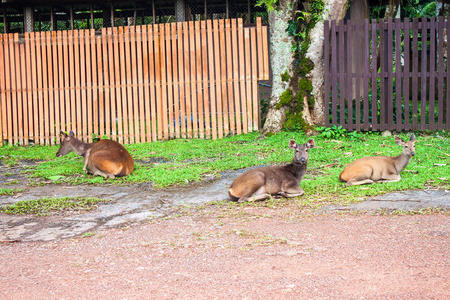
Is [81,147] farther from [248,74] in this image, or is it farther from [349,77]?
[349,77]

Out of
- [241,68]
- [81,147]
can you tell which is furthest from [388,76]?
[81,147]

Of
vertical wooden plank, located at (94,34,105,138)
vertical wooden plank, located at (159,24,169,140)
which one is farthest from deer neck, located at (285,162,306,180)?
vertical wooden plank, located at (94,34,105,138)

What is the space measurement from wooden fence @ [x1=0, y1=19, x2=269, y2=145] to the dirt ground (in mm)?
7004

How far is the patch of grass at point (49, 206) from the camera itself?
803 centimetres

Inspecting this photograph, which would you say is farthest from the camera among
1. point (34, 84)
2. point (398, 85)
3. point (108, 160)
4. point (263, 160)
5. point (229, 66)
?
point (34, 84)

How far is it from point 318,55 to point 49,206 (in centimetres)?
751

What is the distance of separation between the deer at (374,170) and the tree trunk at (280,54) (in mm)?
4824

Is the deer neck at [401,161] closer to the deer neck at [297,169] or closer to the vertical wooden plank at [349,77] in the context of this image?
the deer neck at [297,169]

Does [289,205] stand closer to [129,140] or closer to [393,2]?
[129,140]

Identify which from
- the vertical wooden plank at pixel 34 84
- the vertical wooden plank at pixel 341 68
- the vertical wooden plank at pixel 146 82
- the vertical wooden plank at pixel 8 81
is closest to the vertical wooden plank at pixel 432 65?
the vertical wooden plank at pixel 341 68

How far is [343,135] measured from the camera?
12.8 m

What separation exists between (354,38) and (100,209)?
839cm

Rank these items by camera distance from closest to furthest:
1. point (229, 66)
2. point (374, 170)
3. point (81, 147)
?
point (374, 170) → point (81, 147) → point (229, 66)

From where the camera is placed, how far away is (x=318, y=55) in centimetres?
1340
